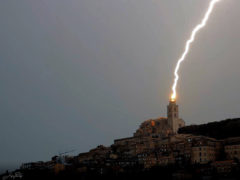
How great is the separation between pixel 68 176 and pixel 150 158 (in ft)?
47.9

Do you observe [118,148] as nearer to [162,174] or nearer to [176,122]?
[176,122]

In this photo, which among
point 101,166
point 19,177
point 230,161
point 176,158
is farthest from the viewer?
point 19,177

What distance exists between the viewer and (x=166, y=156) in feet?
248

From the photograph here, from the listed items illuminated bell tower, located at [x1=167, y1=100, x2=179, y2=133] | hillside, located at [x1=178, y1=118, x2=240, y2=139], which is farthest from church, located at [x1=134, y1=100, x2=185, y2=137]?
hillside, located at [x1=178, y1=118, x2=240, y2=139]

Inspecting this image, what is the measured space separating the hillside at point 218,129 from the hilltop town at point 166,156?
677 millimetres

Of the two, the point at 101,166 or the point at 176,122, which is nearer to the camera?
the point at 101,166

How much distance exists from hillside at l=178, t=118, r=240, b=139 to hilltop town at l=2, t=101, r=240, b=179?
677mm

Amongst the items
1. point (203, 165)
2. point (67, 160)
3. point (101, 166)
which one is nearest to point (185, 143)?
point (203, 165)

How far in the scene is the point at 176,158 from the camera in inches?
2936

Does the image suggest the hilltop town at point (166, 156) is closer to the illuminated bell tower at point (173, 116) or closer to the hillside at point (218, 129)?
the illuminated bell tower at point (173, 116)

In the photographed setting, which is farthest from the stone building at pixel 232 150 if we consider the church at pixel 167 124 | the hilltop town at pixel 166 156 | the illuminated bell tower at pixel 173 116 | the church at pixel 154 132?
the illuminated bell tower at pixel 173 116

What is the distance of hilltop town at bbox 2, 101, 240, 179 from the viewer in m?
65.9

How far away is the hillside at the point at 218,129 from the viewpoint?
8874 centimetres

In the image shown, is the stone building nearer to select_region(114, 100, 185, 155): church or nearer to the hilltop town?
the hilltop town
